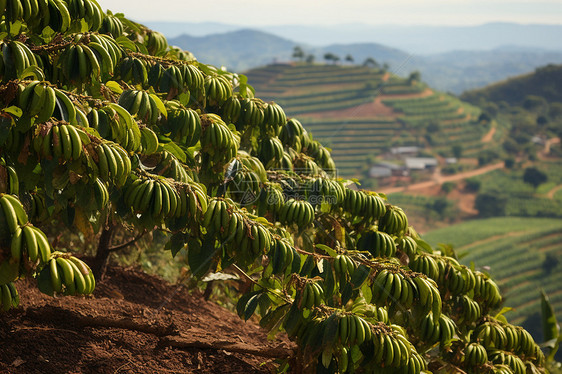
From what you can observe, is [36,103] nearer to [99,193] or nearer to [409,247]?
[99,193]

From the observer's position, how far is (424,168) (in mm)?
99062

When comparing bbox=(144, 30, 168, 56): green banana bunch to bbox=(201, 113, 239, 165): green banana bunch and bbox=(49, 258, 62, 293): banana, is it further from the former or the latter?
bbox=(49, 258, 62, 293): banana

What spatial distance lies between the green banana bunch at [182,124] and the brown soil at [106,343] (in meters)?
1.50

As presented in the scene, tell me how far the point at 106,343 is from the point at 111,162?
195cm

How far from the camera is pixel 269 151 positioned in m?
5.52

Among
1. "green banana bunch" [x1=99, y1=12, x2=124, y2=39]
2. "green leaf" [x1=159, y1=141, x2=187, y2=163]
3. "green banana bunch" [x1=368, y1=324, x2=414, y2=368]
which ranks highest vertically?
"green banana bunch" [x1=99, y1=12, x2=124, y2=39]

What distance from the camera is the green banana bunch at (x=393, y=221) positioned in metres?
5.23

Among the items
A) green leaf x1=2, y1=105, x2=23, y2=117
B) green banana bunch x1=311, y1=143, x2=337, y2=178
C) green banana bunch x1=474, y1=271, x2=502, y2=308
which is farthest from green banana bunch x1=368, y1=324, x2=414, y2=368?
→ green banana bunch x1=311, y1=143, x2=337, y2=178

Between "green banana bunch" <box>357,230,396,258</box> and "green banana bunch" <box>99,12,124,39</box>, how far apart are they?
3.01 meters

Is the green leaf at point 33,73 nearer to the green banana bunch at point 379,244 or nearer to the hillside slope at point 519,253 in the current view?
the green banana bunch at point 379,244

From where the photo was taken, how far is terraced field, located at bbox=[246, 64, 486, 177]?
104 meters

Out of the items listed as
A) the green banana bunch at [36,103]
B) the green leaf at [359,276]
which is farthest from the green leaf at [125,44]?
the green leaf at [359,276]

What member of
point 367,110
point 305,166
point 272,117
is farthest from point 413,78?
point 272,117

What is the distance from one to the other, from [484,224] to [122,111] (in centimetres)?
8004
